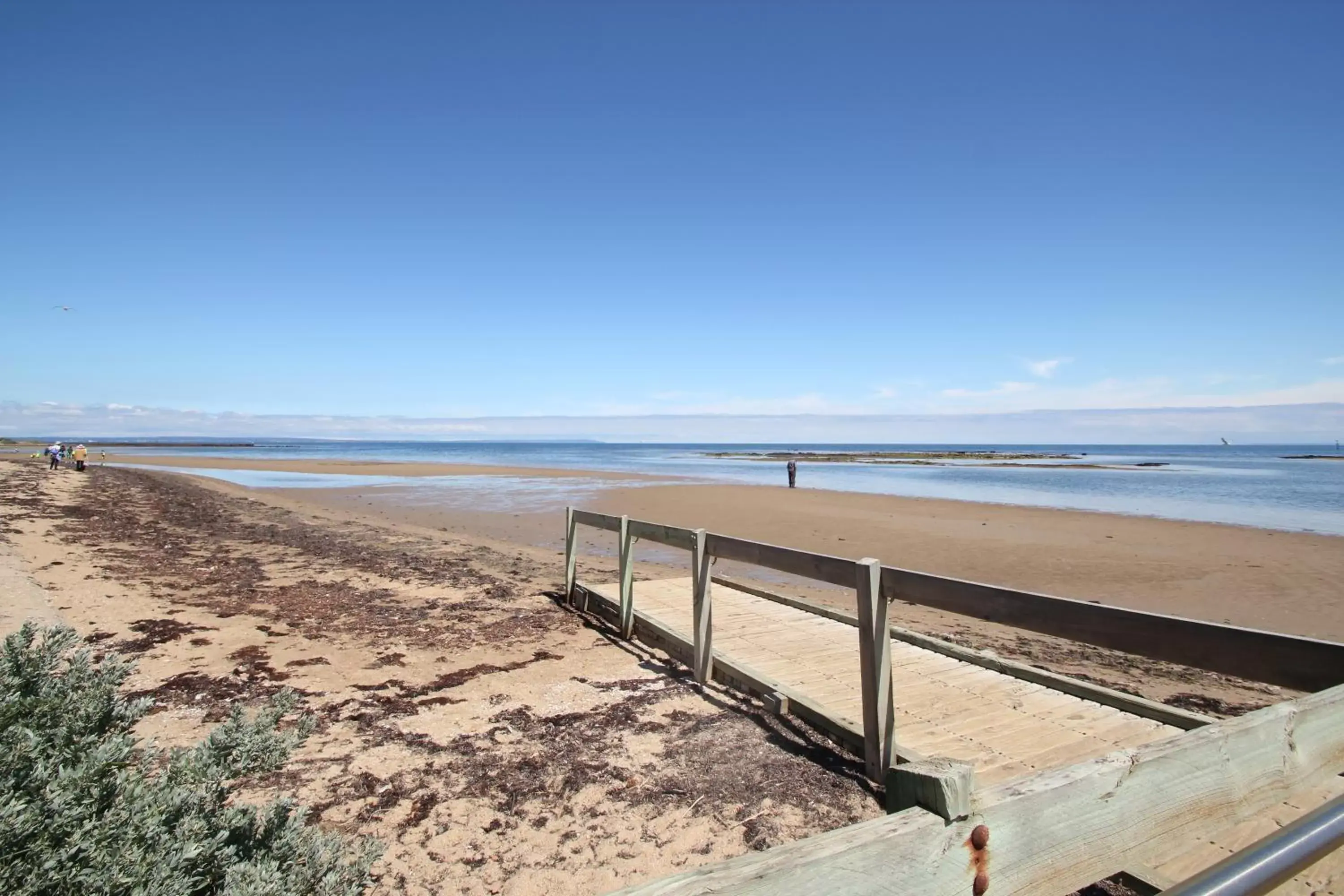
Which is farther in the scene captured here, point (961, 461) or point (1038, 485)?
point (961, 461)

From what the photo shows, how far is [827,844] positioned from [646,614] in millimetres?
6841

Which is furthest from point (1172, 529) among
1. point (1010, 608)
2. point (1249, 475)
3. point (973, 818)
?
point (1249, 475)

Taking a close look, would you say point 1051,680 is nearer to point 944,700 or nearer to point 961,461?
point 944,700

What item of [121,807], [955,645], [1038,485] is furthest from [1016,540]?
[1038,485]

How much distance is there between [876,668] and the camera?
173 inches

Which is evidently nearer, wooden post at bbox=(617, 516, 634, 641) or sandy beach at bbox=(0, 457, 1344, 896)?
sandy beach at bbox=(0, 457, 1344, 896)

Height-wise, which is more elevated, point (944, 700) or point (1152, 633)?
point (1152, 633)

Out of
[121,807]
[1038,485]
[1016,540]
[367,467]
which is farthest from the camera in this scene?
[367,467]

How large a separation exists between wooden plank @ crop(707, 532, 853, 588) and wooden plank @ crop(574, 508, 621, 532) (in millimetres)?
1835

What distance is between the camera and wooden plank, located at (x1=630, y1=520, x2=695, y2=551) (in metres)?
6.65

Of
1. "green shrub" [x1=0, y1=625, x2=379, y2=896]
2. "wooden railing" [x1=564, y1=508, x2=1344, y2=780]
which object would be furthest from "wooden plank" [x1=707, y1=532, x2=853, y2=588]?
"green shrub" [x1=0, y1=625, x2=379, y2=896]

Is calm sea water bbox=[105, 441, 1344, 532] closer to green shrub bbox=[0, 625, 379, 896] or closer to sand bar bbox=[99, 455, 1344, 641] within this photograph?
sand bar bbox=[99, 455, 1344, 641]

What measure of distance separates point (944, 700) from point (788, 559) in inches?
67.6

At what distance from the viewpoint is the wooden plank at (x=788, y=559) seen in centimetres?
478
